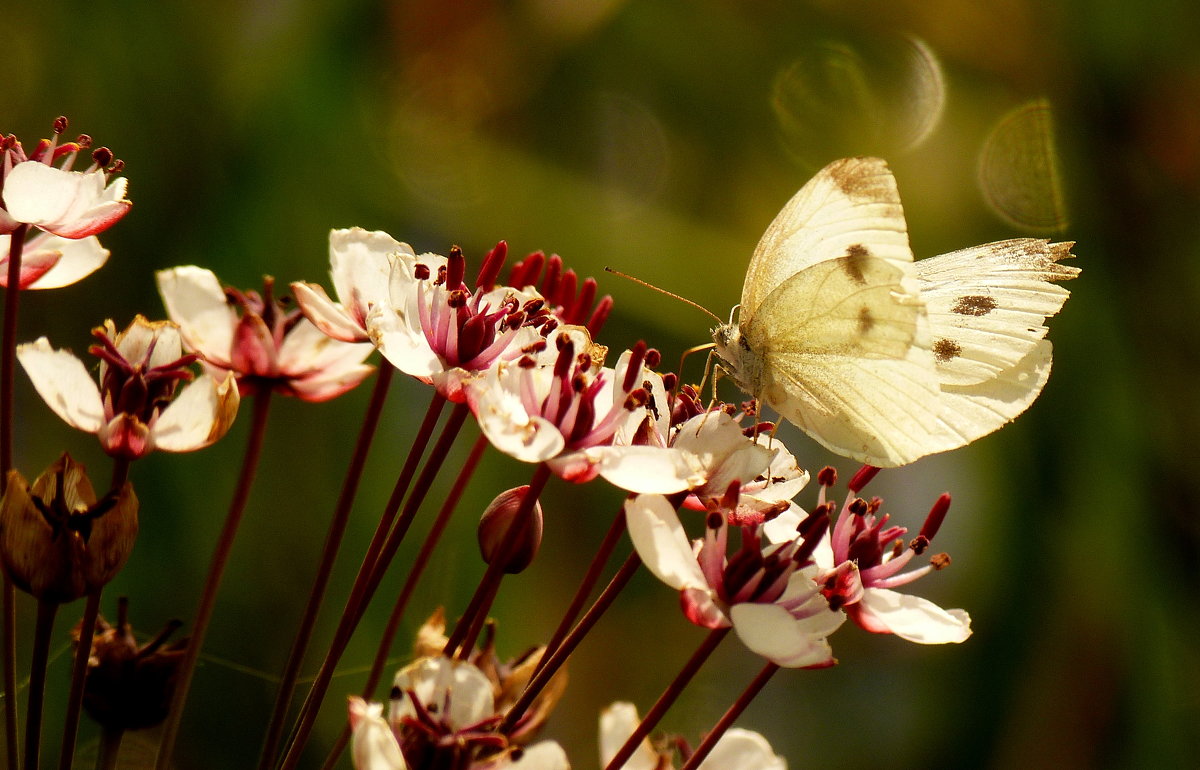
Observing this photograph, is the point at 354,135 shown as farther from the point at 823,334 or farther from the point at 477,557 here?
the point at 823,334

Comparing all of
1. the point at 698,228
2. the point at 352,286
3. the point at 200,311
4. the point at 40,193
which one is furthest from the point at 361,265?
the point at 698,228

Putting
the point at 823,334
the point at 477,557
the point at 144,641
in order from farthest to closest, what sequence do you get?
the point at 477,557, the point at 823,334, the point at 144,641

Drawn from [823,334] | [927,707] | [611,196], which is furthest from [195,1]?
[927,707]

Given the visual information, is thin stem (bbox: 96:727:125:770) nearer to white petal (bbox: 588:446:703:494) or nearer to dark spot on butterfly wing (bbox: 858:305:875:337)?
Answer: white petal (bbox: 588:446:703:494)

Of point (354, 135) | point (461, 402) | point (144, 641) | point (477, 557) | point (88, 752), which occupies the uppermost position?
point (461, 402)

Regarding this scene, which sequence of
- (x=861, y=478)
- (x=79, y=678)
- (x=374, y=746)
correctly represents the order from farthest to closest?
(x=861, y=478) → (x=79, y=678) → (x=374, y=746)

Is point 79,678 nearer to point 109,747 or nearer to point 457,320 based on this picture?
point 109,747
